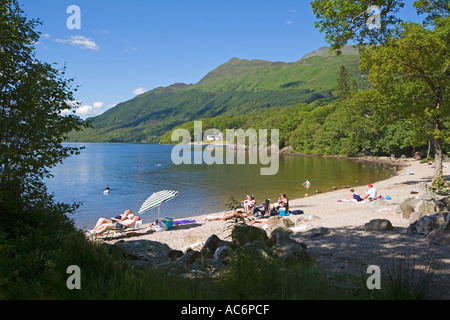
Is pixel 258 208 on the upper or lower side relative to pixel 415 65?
lower

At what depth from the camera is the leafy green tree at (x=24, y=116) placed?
7.73m

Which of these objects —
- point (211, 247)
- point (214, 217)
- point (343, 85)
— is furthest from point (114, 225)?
point (343, 85)

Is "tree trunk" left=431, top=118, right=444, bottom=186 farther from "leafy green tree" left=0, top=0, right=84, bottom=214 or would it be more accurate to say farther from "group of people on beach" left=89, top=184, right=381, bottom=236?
"leafy green tree" left=0, top=0, right=84, bottom=214

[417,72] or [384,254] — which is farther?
[417,72]

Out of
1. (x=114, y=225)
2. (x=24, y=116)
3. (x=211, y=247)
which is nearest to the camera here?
(x=24, y=116)

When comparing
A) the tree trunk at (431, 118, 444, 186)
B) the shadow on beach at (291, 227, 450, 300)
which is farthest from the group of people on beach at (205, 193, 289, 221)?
the tree trunk at (431, 118, 444, 186)

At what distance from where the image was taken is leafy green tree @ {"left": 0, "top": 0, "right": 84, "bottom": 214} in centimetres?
773

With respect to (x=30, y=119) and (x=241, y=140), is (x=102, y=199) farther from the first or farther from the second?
(x=241, y=140)

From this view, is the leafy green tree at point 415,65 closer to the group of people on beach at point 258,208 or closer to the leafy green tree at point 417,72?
the leafy green tree at point 417,72

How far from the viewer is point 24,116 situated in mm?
7922

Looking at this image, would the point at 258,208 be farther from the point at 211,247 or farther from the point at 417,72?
the point at 417,72

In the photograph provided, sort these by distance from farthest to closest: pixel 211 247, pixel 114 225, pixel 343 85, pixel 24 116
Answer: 1. pixel 343 85
2. pixel 114 225
3. pixel 211 247
4. pixel 24 116

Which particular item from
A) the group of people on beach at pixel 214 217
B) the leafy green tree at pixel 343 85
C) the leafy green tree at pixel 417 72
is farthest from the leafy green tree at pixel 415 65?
the leafy green tree at pixel 343 85

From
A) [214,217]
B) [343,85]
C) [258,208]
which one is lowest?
[214,217]
